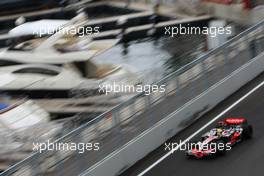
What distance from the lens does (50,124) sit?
47.9 ft

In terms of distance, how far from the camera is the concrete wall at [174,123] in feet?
42.7

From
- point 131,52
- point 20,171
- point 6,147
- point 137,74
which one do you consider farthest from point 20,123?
point 131,52

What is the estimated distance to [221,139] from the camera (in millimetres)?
12953

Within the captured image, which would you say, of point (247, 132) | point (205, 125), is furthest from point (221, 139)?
point (205, 125)

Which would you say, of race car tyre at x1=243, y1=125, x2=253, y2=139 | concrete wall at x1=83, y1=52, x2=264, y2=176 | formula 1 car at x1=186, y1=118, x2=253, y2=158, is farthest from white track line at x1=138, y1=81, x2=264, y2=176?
race car tyre at x1=243, y1=125, x2=253, y2=139

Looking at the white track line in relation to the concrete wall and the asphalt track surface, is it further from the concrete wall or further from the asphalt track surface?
the concrete wall

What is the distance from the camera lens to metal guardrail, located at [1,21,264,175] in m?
11.9

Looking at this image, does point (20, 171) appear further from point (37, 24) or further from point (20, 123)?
point (37, 24)

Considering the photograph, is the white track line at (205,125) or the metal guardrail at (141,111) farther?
the white track line at (205,125)

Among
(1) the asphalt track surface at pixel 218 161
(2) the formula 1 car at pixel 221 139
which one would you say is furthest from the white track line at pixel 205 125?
(2) the formula 1 car at pixel 221 139

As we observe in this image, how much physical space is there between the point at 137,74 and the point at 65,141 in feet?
23.7

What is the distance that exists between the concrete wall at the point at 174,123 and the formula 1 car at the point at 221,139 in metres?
0.97

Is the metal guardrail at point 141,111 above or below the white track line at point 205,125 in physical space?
above

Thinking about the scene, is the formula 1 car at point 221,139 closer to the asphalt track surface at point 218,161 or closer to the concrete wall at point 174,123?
the asphalt track surface at point 218,161
